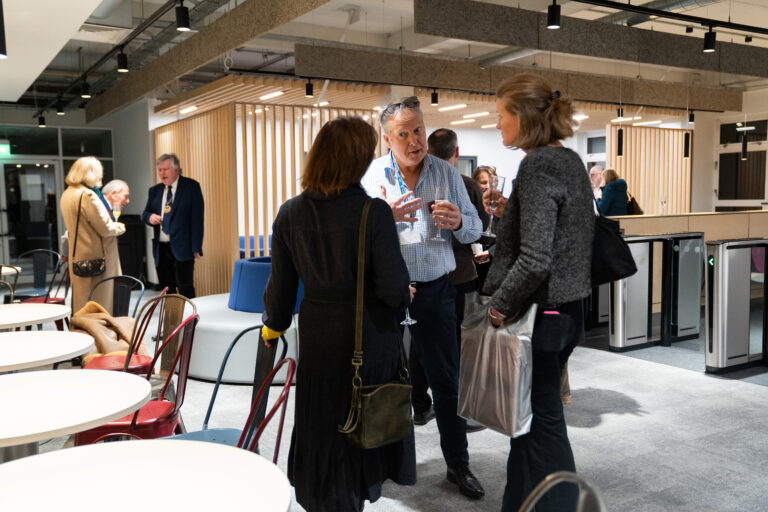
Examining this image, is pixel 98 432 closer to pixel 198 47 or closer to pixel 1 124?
pixel 198 47

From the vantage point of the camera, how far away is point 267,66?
A: 11461mm

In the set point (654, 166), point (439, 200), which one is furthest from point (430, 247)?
point (654, 166)

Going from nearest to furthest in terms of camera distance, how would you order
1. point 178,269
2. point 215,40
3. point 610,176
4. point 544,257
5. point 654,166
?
point 544,257
point 178,269
point 215,40
point 610,176
point 654,166

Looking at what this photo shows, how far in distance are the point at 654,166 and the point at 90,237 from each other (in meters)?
9.18

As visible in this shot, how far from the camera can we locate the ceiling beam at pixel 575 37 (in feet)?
20.1

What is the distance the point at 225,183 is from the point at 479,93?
3893 mm

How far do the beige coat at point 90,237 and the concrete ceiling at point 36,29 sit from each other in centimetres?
138

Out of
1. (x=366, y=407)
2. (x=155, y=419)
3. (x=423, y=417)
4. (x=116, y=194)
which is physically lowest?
(x=423, y=417)

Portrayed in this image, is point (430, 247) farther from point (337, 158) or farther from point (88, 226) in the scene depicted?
point (88, 226)

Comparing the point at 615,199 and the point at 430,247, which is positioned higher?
the point at 615,199

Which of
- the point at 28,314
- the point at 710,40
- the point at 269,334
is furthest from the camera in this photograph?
the point at 710,40

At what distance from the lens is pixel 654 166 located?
1112 cm

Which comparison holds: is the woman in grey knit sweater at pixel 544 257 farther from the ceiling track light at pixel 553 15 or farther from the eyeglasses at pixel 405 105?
the ceiling track light at pixel 553 15

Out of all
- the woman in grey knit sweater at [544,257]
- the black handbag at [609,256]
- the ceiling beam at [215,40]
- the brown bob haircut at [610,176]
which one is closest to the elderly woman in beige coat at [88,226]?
A: the ceiling beam at [215,40]
